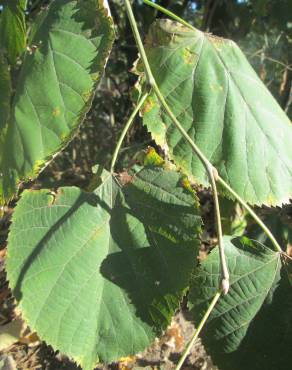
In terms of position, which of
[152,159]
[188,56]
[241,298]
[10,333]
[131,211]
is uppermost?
[188,56]

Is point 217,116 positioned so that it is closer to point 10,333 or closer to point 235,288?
point 235,288

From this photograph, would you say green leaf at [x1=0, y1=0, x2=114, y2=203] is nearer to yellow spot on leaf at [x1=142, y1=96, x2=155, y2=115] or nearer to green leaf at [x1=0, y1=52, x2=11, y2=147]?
green leaf at [x1=0, y1=52, x2=11, y2=147]

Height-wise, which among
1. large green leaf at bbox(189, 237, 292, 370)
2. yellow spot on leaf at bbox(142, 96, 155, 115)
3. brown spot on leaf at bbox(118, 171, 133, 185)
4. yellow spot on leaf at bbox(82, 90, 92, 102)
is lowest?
large green leaf at bbox(189, 237, 292, 370)

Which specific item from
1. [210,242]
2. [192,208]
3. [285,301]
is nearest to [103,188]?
[192,208]

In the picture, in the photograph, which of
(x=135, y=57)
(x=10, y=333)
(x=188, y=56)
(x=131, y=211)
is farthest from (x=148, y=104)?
(x=135, y=57)

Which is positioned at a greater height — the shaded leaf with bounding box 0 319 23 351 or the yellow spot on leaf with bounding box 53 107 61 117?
the yellow spot on leaf with bounding box 53 107 61 117

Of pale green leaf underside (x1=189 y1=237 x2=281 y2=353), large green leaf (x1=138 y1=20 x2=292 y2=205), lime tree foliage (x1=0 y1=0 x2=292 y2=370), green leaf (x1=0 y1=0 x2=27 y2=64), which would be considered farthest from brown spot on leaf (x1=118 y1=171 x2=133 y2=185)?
green leaf (x1=0 y1=0 x2=27 y2=64)

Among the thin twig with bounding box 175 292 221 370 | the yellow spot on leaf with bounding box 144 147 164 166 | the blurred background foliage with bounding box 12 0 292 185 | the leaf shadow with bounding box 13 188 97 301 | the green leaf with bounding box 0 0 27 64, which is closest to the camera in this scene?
the thin twig with bounding box 175 292 221 370
